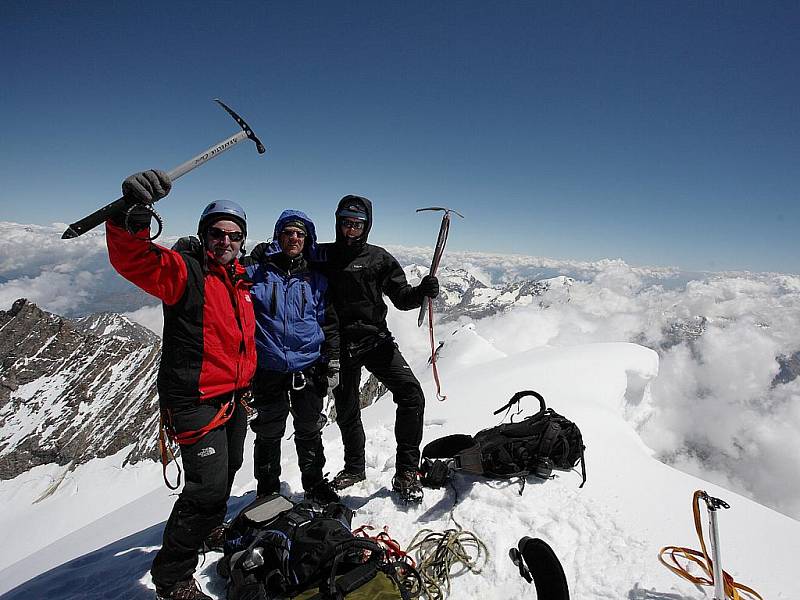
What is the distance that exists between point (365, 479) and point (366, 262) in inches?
130

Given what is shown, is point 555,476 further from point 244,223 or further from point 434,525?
point 244,223

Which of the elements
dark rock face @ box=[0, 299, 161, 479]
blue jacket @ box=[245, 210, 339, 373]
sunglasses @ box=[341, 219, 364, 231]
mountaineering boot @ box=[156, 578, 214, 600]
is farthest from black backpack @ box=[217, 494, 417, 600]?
dark rock face @ box=[0, 299, 161, 479]

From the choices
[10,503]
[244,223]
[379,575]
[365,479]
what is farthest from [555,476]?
[10,503]

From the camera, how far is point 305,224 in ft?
15.1

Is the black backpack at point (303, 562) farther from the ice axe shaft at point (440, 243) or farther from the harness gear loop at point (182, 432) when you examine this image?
the ice axe shaft at point (440, 243)

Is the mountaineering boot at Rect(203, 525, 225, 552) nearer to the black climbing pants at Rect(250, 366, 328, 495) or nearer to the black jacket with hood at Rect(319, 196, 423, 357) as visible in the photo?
the black climbing pants at Rect(250, 366, 328, 495)

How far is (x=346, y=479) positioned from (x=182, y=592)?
2.43 meters

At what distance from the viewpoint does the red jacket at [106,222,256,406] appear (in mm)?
3004

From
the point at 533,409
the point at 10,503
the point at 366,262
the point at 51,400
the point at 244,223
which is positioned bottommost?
the point at 10,503

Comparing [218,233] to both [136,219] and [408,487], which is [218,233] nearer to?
[136,219]

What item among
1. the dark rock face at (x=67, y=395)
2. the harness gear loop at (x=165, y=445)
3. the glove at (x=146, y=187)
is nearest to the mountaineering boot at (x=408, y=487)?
the harness gear loop at (x=165, y=445)

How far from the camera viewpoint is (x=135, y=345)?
468 ft

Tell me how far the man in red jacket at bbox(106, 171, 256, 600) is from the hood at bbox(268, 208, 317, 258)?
0.78 metres

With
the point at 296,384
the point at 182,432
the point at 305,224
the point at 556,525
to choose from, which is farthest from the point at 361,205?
the point at 556,525
